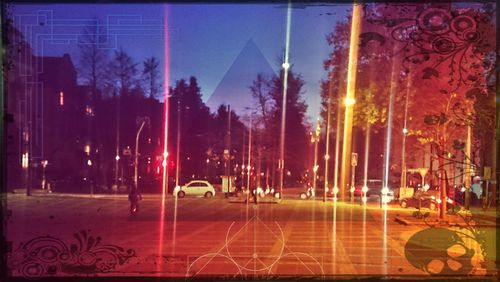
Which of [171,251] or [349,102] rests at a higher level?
[349,102]

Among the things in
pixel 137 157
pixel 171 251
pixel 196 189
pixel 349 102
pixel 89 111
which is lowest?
pixel 196 189

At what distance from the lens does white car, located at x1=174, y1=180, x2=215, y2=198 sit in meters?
11.1

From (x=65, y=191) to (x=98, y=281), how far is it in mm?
2799

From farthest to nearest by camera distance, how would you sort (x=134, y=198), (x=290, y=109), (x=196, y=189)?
1. (x=196, y=189)
2. (x=134, y=198)
3. (x=290, y=109)

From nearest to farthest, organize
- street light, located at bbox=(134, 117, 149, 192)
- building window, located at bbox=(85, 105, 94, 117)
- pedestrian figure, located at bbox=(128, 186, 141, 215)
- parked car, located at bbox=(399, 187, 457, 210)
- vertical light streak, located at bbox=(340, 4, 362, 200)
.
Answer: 1. vertical light streak, located at bbox=(340, 4, 362, 200)
2. parked car, located at bbox=(399, 187, 457, 210)
3. building window, located at bbox=(85, 105, 94, 117)
4. street light, located at bbox=(134, 117, 149, 192)
5. pedestrian figure, located at bbox=(128, 186, 141, 215)

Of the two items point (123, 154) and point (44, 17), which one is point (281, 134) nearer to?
point (123, 154)

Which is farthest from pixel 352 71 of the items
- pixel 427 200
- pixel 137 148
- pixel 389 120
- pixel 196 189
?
pixel 196 189

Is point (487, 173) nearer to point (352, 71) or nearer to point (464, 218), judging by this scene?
point (464, 218)

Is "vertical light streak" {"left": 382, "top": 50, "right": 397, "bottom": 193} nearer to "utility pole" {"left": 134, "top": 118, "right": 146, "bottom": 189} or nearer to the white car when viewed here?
"utility pole" {"left": 134, "top": 118, "right": 146, "bottom": 189}

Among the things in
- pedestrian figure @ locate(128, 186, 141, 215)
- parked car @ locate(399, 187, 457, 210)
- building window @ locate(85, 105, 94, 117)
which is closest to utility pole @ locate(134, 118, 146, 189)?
pedestrian figure @ locate(128, 186, 141, 215)

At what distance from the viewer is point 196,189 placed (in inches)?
570

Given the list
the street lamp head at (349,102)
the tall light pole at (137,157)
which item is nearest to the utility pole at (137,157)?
the tall light pole at (137,157)

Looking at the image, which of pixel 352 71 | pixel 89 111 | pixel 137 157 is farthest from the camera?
pixel 137 157

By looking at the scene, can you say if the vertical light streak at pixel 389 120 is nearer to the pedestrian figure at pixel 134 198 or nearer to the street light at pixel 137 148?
the street light at pixel 137 148
